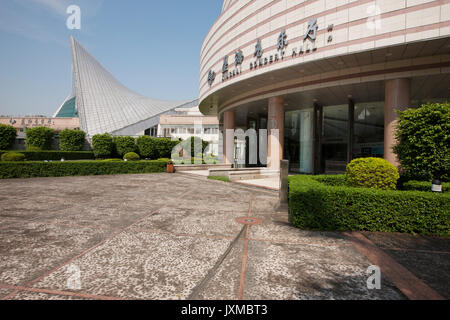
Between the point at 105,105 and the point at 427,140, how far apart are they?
226ft

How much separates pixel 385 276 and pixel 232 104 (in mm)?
21344

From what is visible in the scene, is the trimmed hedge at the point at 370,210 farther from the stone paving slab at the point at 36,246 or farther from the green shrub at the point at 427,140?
the stone paving slab at the point at 36,246

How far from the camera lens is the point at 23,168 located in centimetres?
1680

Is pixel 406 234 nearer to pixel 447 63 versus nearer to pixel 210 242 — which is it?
pixel 210 242

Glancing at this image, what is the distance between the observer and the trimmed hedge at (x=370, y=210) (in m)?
5.67

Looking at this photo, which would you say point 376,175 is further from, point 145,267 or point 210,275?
point 145,267

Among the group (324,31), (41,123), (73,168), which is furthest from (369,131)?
(41,123)

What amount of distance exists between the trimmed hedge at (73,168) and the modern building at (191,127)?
37.0 metres

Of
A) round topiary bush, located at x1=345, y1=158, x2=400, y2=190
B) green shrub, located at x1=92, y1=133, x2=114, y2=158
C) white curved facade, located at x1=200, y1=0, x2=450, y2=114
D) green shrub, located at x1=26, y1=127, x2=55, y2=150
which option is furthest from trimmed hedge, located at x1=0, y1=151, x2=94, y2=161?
round topiary bush, located at x1=345, y1=158, x2=400, y2=190

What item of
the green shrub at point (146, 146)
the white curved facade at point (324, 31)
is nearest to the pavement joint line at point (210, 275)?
the white curved facade at point (324, 31)

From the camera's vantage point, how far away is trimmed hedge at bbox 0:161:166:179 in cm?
1650
